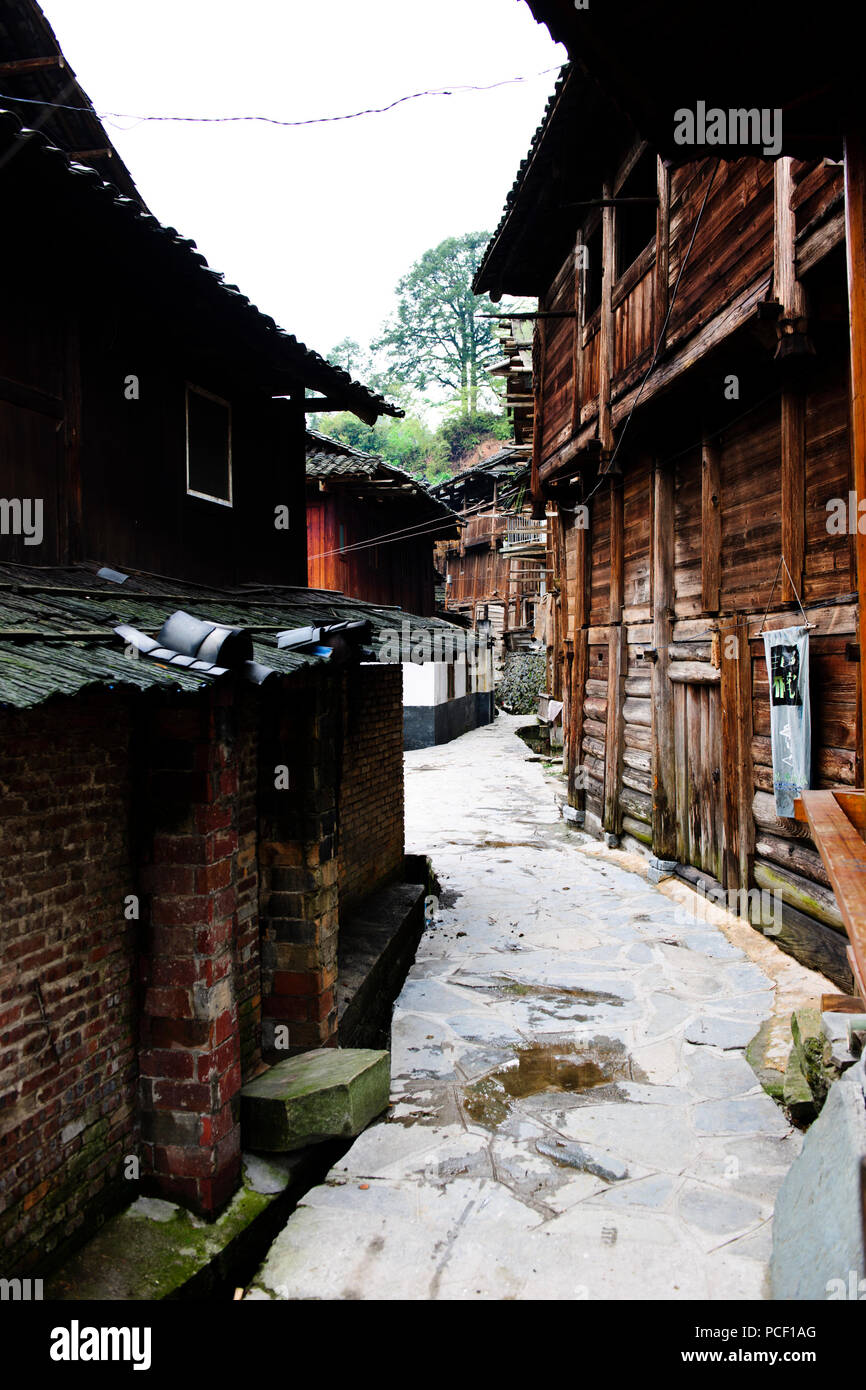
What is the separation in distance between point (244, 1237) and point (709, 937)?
19.2 ft

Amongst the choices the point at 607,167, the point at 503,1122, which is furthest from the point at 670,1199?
the point at 607,167

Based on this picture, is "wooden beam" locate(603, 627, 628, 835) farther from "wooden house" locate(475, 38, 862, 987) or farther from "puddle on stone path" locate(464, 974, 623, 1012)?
"puddle on stone path" locate(464, 974, 623, 1012)

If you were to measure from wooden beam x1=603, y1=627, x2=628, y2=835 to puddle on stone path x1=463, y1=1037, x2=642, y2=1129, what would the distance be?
20.3ft

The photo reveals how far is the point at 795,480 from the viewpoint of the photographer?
23.2 ft

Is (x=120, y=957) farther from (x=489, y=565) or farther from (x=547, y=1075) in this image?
(x=489, y=565)

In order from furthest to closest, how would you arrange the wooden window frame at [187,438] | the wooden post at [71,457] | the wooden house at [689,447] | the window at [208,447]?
the window at [208,447] → the wooden window frame at [187,438] → the wooden house at [689,447] → the wooden post at [71,457]

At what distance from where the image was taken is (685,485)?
9.99m

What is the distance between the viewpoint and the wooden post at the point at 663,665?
10.3m

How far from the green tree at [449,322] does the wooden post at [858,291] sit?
45.3m

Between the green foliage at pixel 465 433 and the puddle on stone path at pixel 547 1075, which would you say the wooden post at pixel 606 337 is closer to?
the puddle on stone path at pixel 547 1075

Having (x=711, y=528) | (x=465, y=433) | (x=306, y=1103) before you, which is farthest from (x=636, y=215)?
(x=465, y=433)

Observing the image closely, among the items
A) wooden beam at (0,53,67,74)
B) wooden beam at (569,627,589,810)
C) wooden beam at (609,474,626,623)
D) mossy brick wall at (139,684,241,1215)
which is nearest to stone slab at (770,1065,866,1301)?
mossy brick wall at (139,684,241,1215)

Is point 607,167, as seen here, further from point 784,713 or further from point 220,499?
point 784,713

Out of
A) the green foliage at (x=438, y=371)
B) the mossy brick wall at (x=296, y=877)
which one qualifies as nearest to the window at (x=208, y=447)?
the mossy brick wall at (x=296, y=877)
